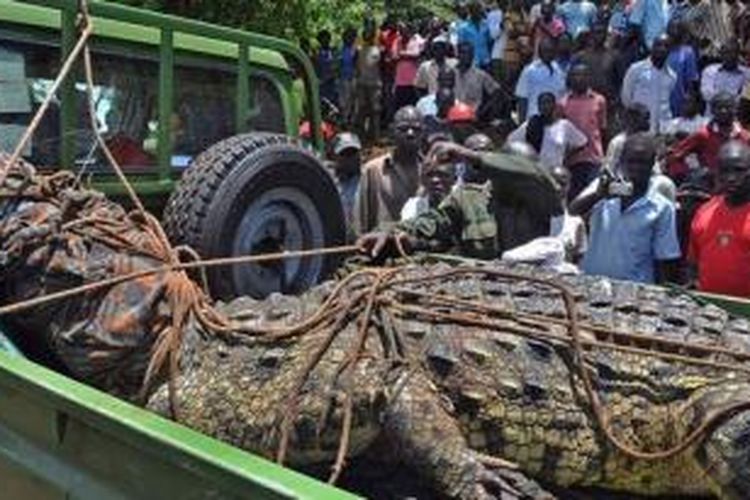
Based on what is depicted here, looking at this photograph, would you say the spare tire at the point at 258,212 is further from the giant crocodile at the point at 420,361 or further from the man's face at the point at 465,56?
the man's face at the point at 465,56

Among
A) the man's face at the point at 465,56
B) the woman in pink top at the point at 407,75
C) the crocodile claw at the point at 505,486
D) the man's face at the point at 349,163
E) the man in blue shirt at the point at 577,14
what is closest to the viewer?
the crocodile claw at the point at 505,486

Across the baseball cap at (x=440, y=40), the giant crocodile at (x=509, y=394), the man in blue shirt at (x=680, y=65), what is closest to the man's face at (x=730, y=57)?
the man in blue shirt at (x=680, y=65)

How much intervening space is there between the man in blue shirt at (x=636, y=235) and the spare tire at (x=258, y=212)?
1.30 meters

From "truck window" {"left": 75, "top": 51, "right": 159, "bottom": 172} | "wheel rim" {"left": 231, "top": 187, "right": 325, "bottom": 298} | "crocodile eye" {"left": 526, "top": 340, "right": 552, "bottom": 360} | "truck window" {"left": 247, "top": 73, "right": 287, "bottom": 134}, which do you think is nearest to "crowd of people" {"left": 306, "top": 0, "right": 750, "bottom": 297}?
"wheel rim" {"left": 231, "top": 187, "right": 325, "bottom": 298}

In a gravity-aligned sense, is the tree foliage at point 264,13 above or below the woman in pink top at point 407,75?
above

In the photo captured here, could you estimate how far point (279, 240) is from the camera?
429cm

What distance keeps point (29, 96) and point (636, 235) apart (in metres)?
2.52

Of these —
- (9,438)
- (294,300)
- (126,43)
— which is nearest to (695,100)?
(126,43)

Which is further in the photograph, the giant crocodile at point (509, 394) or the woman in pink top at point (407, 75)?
the woman in pink top at point (407, 75)

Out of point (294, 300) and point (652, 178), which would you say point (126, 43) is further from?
point (652, 178)

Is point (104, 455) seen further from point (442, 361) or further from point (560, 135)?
point (560, 135)

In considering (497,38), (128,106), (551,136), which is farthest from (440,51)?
(128,106)

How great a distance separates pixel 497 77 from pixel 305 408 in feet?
31.9

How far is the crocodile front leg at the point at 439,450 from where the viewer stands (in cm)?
272
